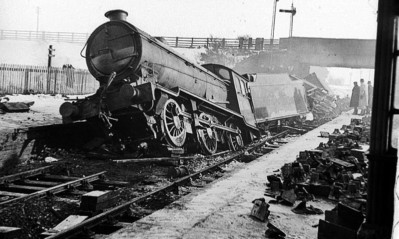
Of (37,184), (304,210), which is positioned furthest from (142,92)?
(304,210)

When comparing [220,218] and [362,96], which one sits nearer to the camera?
[220,218]

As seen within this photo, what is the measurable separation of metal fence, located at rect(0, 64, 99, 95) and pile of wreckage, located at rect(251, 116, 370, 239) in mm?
13834

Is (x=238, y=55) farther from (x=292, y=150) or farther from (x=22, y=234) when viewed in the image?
(x=22, y=234)

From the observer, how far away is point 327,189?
5543mm

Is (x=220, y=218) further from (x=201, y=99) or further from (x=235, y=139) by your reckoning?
(x=235, y=139)

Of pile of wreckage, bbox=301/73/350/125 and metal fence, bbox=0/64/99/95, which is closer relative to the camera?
metal fence, bbox=0/64/99/95

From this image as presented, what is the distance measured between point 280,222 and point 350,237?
3.29ft

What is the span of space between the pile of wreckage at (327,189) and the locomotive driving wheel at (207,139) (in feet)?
9.09

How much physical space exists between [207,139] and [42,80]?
10.9 metres

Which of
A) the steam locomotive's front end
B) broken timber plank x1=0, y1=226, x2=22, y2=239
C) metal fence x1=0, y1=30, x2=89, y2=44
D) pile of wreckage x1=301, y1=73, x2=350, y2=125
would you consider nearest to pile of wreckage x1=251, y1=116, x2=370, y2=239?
broken timber plank x1=0, y1=226, x2=22, y2=239

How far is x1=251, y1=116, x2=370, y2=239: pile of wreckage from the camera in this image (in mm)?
3572

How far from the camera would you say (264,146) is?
12.0 metres

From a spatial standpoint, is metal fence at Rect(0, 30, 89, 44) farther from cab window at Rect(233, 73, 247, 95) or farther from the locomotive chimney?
the locomotive chimney

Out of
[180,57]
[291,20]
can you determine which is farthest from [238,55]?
[180,57]
